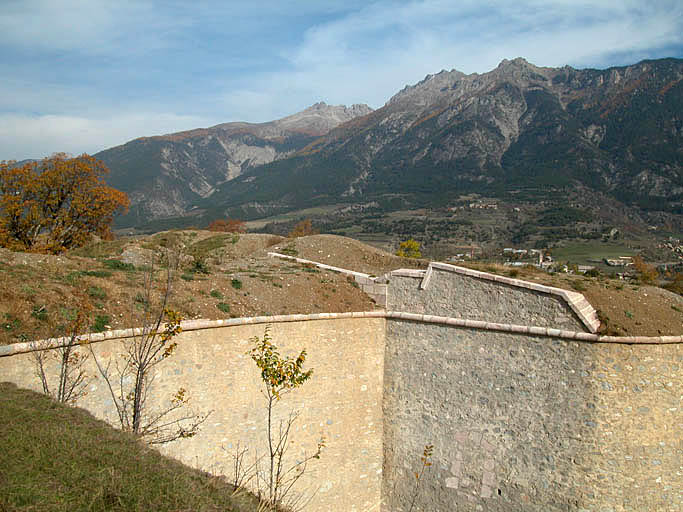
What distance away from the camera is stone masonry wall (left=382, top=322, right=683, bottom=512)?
9.06 metres

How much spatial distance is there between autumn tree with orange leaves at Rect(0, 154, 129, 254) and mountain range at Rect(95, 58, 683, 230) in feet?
259

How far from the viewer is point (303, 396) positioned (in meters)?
10.5

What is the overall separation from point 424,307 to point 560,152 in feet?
373

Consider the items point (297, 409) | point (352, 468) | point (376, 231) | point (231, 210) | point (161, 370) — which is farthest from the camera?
point (231, 210)

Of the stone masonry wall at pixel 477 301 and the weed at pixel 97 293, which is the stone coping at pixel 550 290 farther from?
the weed at pixel 97 293

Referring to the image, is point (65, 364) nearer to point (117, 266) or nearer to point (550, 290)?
point (117, 266)

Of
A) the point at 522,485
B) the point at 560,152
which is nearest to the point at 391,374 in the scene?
the point at 522,485

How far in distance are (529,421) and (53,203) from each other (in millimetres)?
23348

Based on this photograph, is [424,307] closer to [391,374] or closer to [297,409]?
[391,374]

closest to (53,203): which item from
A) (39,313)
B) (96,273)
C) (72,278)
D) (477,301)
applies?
(96,273)

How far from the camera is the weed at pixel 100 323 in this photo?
27.6 feet

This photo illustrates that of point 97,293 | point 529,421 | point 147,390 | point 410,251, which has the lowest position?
point 410,251

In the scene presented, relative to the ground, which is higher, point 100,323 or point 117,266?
point 117,266

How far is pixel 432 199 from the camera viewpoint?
106 meters
